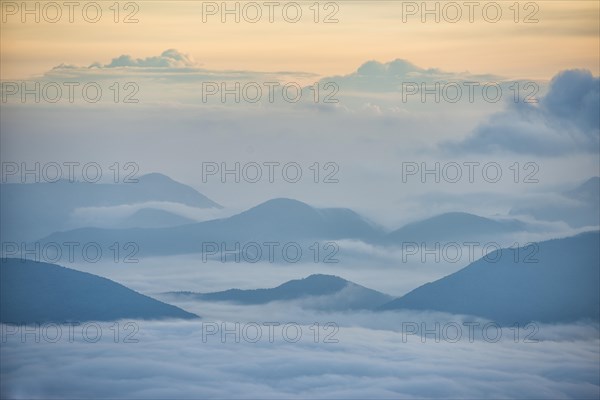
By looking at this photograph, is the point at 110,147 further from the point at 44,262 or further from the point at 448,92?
the point at 448,92

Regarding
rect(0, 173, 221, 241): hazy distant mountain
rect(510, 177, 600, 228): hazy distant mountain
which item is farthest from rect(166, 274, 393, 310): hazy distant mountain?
rect(510, 177, 600, 228): hazy distant mountain

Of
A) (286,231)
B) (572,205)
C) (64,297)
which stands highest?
(572,205)

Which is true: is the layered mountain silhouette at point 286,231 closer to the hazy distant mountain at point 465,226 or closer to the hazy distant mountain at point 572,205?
the hazy distant mountain at point 465,226

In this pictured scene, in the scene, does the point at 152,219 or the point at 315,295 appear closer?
the point at 315,295

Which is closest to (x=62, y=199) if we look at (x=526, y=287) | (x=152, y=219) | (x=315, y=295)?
(x=152, y=219)

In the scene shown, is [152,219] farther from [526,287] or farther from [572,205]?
[572,205]

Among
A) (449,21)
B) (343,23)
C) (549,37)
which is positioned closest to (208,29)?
(343,23)

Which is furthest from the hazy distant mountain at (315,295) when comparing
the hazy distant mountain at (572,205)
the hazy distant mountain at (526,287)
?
the hazy distant mountain at (572,205)
